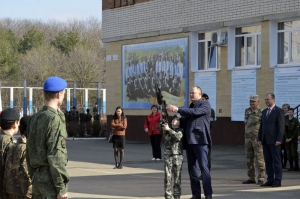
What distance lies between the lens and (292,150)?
61.0 ft

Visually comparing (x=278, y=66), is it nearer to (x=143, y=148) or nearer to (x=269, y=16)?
(x=269, y=16)

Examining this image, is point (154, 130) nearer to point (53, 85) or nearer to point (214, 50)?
point (214, 50)

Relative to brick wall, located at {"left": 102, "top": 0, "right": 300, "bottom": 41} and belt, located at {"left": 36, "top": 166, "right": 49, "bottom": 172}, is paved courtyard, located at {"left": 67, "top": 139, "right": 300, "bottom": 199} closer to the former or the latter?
brick wall, located at {"left": 102, "top": 0, "right": 300, "bottom": 41}

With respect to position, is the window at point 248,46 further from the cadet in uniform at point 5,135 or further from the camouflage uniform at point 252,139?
the cadet in uniform at point 5,135

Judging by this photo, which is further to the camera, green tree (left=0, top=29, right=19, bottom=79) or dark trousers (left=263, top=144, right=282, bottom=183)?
green tree (left=0, top=29, right=19, bottom=79)

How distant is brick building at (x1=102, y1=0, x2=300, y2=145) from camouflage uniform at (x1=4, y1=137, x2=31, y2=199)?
1978 cm

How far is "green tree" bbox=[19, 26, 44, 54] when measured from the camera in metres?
90.1

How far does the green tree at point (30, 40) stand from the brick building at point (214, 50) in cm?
5466

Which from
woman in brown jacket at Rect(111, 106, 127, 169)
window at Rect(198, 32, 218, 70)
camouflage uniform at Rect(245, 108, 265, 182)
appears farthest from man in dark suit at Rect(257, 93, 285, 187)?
window at Rect(198, 32, 218, 70)

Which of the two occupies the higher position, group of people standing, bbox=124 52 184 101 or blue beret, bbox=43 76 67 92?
group of people standing, bbox=124 52 184 101

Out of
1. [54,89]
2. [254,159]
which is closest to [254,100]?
[254,159]

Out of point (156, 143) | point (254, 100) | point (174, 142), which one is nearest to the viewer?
point (174, 142)

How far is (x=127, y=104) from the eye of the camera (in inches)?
1398

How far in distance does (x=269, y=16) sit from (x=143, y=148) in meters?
7.19
